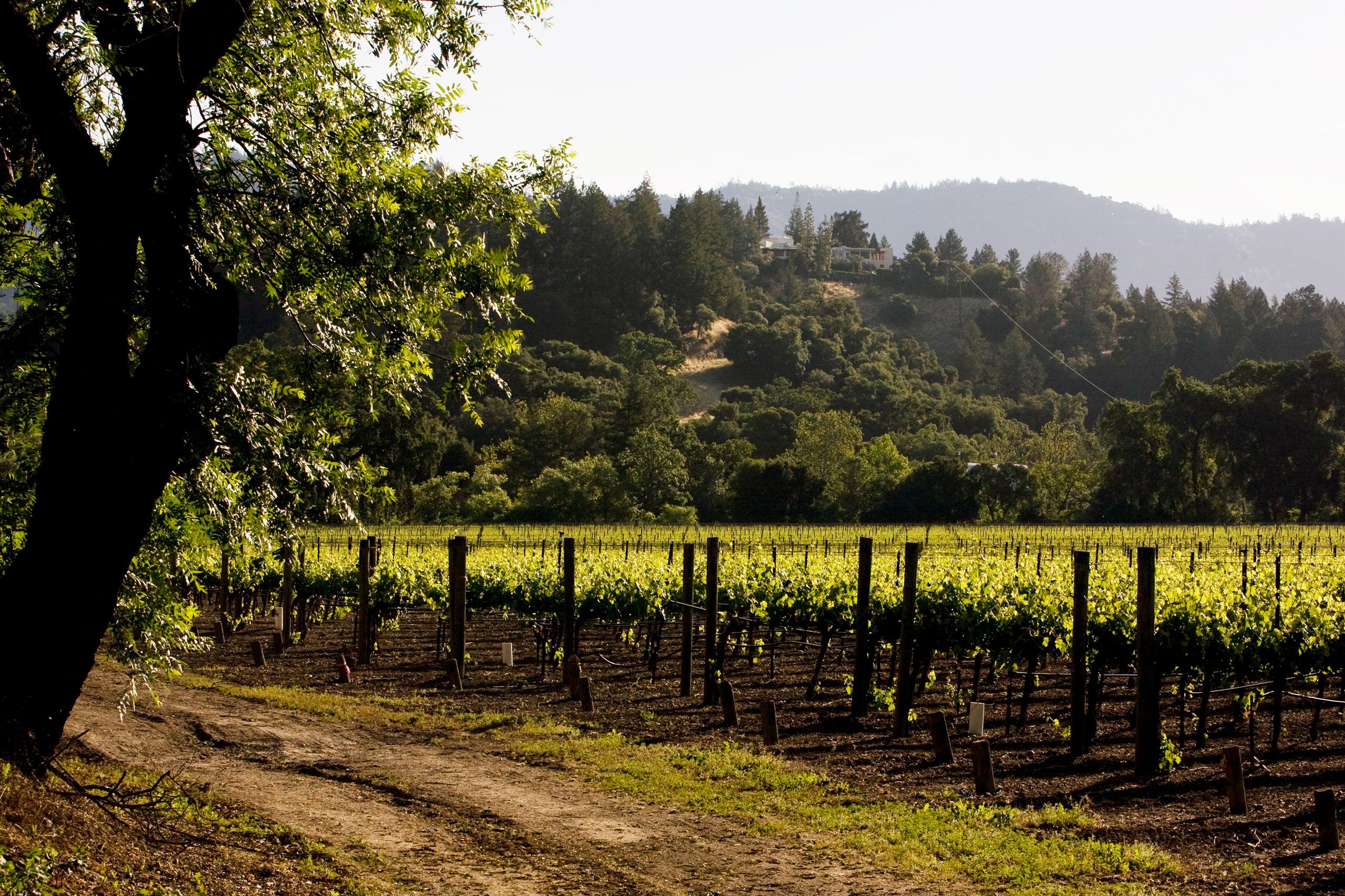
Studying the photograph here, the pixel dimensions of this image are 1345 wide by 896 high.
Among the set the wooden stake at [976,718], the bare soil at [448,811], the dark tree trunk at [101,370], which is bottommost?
the bare soil at [448,811]

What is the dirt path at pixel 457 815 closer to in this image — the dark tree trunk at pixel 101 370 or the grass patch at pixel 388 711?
the grass patch at pixel 388 711

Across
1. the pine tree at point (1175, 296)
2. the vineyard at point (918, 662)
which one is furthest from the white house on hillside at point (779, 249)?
the vineyard at point (918, 662)

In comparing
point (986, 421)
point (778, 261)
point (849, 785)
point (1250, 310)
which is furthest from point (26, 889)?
point (778, 261)

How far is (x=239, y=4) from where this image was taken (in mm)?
6777

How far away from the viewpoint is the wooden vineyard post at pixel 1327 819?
24.9 feet

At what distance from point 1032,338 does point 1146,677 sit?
495 ft

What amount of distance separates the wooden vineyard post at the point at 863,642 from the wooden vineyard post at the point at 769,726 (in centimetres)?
139

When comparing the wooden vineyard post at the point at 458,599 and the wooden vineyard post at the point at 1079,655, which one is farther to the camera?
the wooden vineyard post at the point at 458,599

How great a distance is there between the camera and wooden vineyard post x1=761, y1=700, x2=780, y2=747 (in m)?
11.4

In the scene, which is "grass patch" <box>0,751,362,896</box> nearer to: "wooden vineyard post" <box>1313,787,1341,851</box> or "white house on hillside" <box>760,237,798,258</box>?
"wooden vineyard post" <box>1313,787,1341,851</box>

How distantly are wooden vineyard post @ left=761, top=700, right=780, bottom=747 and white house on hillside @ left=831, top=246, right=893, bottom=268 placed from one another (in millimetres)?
183196

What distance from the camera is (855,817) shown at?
8.68 metres

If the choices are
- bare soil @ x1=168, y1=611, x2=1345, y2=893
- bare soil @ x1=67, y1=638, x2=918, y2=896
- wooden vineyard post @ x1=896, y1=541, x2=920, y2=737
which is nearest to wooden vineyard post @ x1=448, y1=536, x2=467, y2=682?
bare soil @ x1=168, y1=611, x2=1345, y2=893

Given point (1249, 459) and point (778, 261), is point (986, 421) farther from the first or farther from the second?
point (778, 261)
